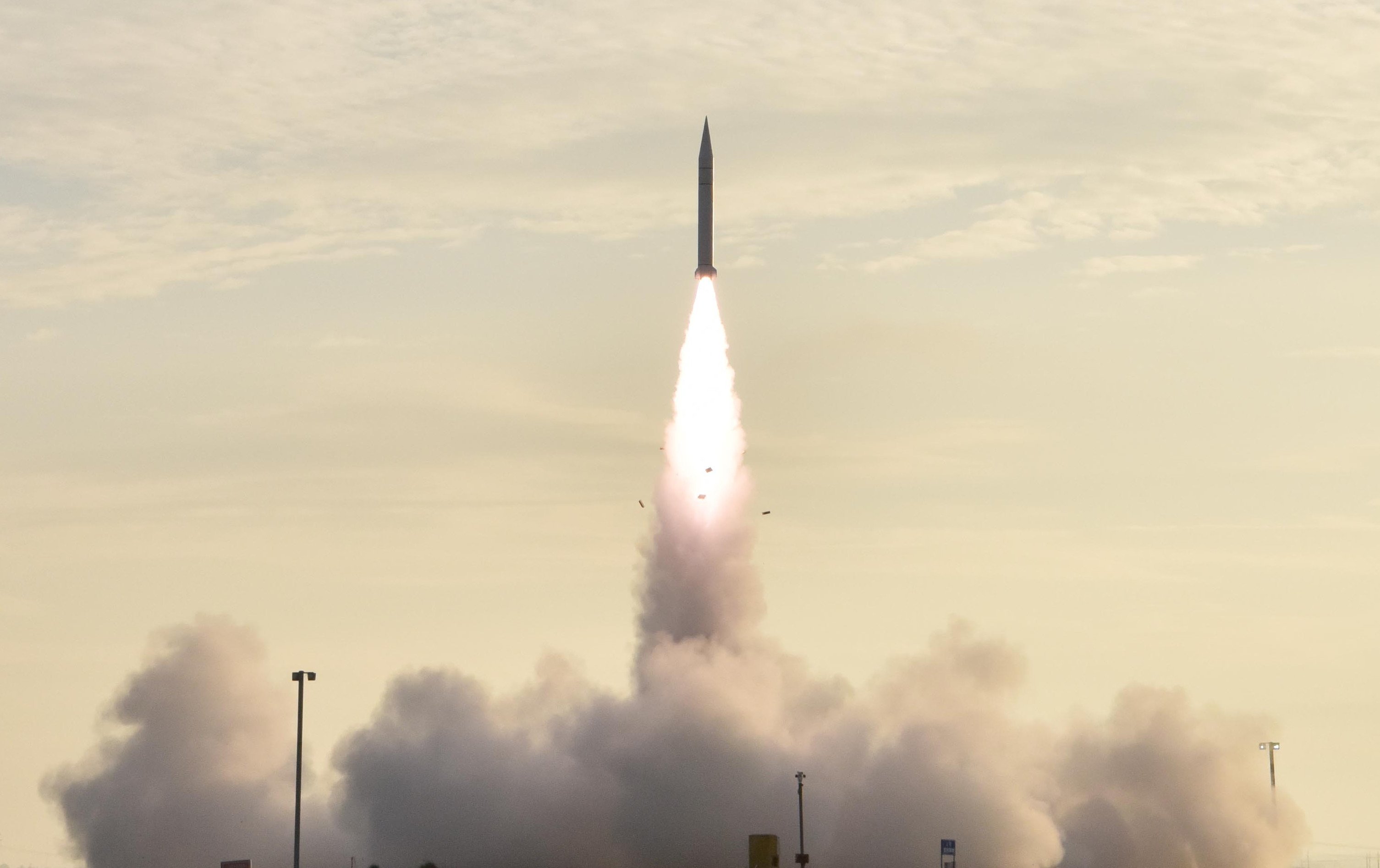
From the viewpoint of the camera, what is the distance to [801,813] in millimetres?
114438

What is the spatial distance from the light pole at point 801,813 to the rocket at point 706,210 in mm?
21649

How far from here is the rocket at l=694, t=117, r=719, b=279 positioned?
11394 centimetres

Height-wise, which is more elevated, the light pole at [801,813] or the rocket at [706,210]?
the rocket at [706,210]

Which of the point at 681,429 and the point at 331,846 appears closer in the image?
the point at 681,429

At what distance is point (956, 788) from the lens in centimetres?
12294

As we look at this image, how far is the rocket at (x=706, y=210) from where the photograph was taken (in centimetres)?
11394

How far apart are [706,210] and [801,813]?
25336 mm

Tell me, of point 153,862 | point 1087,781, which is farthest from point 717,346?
point 153,862

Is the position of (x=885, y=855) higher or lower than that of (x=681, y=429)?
lower

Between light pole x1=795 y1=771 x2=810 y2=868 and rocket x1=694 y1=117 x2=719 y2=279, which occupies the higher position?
rocket x1=694 y1=117 x2=719 y2=279

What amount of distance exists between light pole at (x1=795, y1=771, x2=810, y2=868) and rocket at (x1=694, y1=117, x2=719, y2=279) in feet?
71.0

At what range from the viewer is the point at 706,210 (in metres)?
114

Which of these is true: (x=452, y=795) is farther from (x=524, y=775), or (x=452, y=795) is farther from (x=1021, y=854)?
(x=1021, y=854)

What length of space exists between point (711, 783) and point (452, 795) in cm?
1250
